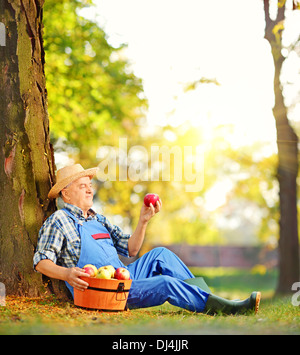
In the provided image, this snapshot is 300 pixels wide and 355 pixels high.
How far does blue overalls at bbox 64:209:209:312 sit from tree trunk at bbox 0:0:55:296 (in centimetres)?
49

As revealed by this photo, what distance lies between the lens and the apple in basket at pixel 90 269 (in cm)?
447

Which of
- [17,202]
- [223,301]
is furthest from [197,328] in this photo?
[17,202]

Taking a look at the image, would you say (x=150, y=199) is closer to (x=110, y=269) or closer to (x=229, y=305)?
(x=110, y=269)

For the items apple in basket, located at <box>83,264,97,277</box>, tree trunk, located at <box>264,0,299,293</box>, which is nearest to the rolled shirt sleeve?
apple in basket, located at <box>83,264,97,277</box>

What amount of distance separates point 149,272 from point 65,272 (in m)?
1.06

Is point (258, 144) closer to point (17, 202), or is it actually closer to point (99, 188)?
point (99, 188)

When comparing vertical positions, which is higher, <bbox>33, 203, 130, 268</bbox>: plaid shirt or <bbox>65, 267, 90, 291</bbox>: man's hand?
<bbox>33, 203, 130, 268</bbox>: plaid shirt

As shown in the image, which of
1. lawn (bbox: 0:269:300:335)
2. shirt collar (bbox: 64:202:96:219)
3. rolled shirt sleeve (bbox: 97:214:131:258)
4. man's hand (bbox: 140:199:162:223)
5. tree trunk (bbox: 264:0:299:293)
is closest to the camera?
lawn (bbox: 0:269:300:335)

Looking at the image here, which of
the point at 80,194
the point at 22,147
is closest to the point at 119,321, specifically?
the point at 80,194

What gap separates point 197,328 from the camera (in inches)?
152

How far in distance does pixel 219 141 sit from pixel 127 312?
11.9m

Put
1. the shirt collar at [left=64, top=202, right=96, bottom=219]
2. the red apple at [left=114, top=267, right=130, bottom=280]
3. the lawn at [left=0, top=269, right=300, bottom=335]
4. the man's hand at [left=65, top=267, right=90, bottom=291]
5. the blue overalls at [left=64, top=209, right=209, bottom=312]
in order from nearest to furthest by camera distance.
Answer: the lawn at [left=0, top=269, right=300, bottom=335] < the man's hand at [left=65, top=267, right=90, bottom=291] < the red apple at [left=114, top=267, right=130, bottom=280] < the blue overalls at [left=64, top=209, right=209, bottom=312] < the shirt collar at [left=64, top=202, right=96, bottom=219]

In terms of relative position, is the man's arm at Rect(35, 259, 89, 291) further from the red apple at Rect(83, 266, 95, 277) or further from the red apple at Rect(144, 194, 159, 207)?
the red apple at Rect(144, 194, 159, 207)

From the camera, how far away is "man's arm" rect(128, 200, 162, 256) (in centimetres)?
516
